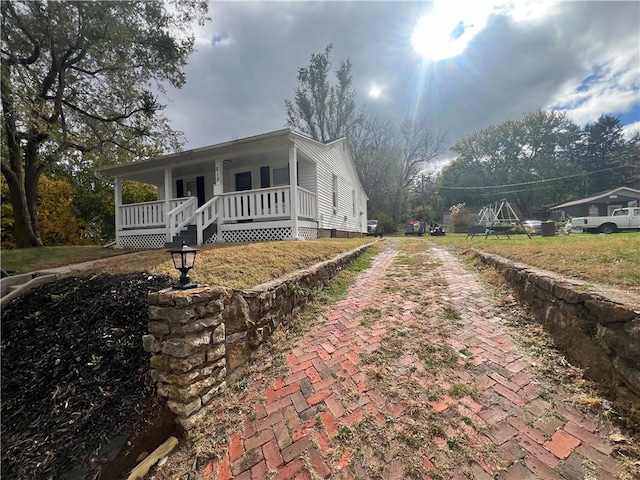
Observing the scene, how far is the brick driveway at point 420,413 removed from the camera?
1557mm

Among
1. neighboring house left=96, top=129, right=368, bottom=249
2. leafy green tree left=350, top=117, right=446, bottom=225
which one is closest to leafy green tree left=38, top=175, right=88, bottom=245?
neighboring house left=96, top=129, right=368, bottom=249

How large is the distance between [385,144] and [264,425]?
99.2ft

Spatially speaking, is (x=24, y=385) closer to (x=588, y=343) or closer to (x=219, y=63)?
(x=588, y=343)

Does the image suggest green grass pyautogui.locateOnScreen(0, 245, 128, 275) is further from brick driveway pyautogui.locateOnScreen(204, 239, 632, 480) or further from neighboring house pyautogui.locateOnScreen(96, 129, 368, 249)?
brick driveway pyautogui.locateOnScreen(204, 239, 632, 480)

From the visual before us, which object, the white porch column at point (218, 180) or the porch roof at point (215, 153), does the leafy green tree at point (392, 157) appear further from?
the white porch column at point (218, 180)

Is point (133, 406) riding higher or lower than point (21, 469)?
higher

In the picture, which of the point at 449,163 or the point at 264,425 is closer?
the point at 264,425

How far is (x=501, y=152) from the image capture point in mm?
39000

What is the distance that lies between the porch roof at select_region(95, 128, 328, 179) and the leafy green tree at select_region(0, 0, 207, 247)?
8.15ft

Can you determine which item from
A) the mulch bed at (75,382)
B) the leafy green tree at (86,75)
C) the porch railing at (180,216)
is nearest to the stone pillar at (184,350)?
the mulch bed at (75,382)

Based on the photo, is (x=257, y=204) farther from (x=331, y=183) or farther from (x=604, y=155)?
(x=604, y=155)

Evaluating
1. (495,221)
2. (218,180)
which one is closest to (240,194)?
(218,180)

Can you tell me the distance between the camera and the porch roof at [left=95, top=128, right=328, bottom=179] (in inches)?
311

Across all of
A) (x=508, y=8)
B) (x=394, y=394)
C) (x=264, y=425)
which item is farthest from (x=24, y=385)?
(x=508, y=8)
